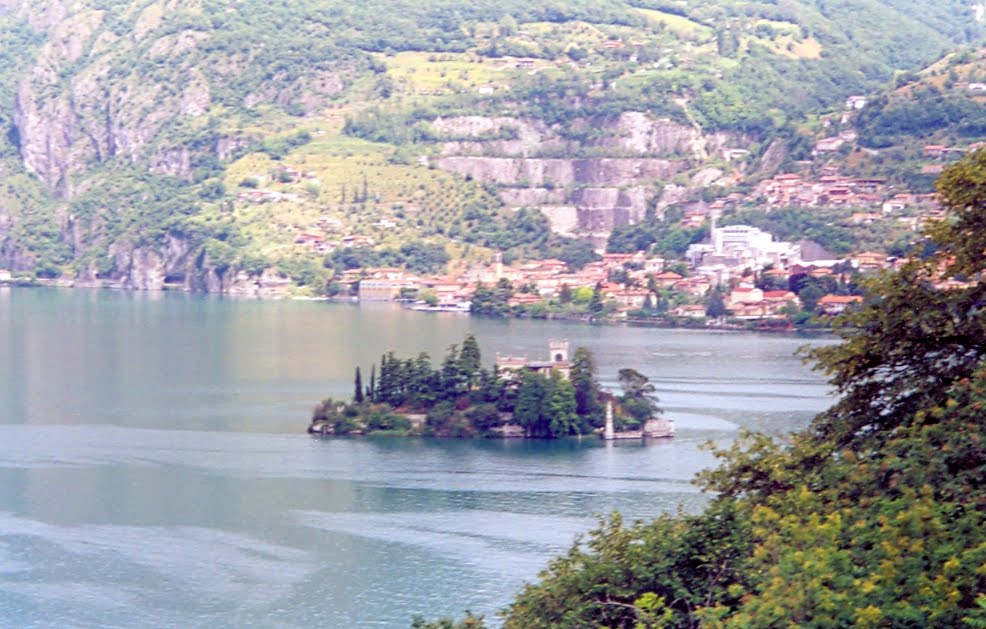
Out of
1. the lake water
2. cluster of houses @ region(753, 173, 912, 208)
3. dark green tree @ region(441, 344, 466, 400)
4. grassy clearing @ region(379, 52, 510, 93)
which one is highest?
grassy clearing @ region(379, 52, 510, 93)

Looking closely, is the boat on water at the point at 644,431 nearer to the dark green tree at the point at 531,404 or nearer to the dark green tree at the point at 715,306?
the dark green tree at the point at 531,404

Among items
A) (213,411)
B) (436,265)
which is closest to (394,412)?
(213,411)

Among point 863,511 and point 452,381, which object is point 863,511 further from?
point 452,381

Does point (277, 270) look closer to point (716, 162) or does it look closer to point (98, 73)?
point (716, 162)

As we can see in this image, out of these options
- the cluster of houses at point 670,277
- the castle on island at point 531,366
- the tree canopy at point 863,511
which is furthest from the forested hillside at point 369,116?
the tree canopy at point 863,511

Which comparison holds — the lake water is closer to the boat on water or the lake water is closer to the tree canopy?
the boat on water

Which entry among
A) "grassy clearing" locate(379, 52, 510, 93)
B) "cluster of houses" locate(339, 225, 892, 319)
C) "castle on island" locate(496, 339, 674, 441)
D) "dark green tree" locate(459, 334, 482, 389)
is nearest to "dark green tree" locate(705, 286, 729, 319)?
"cluster of houses" locate(339, 225, 892, 319)

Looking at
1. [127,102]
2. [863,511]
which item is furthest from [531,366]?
[127,102]
